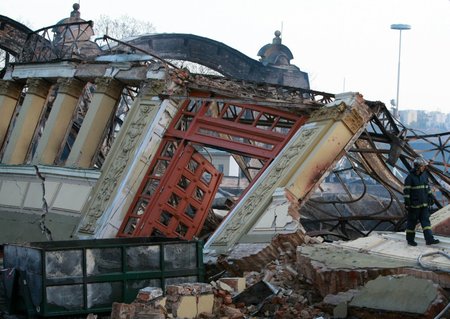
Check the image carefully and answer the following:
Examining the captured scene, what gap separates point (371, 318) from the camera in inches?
419

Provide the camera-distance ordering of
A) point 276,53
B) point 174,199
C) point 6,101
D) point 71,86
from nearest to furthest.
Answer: point 174,199, point 71,86, point 6,101, point 276,53

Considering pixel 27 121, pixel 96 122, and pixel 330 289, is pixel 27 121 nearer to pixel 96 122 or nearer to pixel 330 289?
pixel 96 122

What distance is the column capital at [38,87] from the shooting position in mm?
24250

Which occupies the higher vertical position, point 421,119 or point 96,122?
point 421,119

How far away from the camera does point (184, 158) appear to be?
19672 mm

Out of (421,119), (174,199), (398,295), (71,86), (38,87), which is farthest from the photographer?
(421,119)

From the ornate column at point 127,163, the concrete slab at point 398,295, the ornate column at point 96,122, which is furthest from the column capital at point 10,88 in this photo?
the concrete slab at point 398,295

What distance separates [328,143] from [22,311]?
7.23 metres

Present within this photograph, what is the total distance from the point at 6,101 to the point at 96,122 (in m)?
4.77

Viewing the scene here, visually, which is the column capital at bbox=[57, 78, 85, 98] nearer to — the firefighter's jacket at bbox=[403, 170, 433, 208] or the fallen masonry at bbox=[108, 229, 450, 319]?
the fallen masonry at bbox=[108, 229, 450, 319]

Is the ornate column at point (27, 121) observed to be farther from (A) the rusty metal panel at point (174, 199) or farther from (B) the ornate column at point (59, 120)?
(A) the rusty metal panel at point (174, 199)

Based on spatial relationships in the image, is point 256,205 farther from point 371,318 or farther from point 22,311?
point 371,318

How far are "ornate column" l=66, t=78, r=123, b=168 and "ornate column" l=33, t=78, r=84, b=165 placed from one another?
3.64 ft

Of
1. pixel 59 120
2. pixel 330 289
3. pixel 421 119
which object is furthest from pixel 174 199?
pixel 421 119
